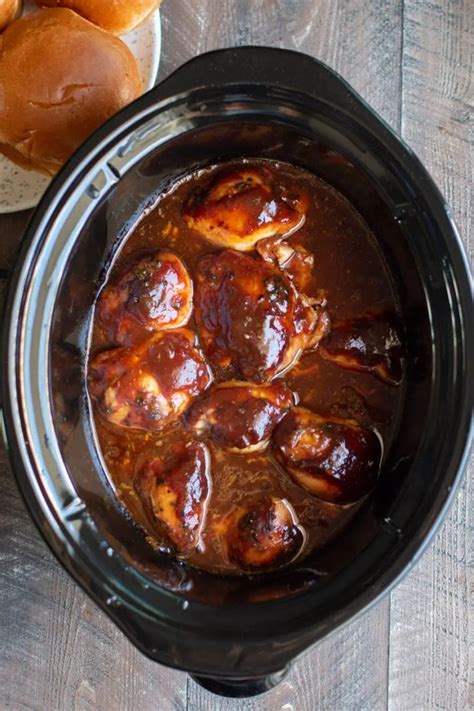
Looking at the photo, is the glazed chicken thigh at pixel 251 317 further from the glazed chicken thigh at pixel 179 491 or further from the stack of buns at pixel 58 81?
the stack of buns at pixel 58 81

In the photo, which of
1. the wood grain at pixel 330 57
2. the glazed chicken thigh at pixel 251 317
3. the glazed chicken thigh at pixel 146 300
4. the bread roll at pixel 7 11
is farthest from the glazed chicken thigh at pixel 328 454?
the bread roll at pixel 7 11

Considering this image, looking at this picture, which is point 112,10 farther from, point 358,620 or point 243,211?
point 358,620

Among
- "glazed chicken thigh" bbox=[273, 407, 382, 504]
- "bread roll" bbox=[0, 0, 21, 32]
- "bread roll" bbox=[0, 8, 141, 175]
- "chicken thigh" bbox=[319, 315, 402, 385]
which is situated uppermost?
"bread roll" bbox=[0, 0, 21, 32]

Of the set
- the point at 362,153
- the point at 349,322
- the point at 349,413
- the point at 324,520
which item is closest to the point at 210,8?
the point at 362,153

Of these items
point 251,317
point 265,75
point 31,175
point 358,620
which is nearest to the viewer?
point 265,75

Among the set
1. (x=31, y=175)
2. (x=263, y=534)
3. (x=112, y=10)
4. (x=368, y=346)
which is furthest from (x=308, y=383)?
(x=112, y=10)

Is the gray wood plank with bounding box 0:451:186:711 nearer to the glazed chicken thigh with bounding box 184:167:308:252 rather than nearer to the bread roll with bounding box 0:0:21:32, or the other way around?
the glazed chicken thigh with bounding box 184:167:308:252

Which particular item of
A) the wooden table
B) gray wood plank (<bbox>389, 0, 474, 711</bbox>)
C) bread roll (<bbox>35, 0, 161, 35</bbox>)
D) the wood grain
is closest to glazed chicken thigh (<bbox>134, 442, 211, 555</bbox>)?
the wooden table
